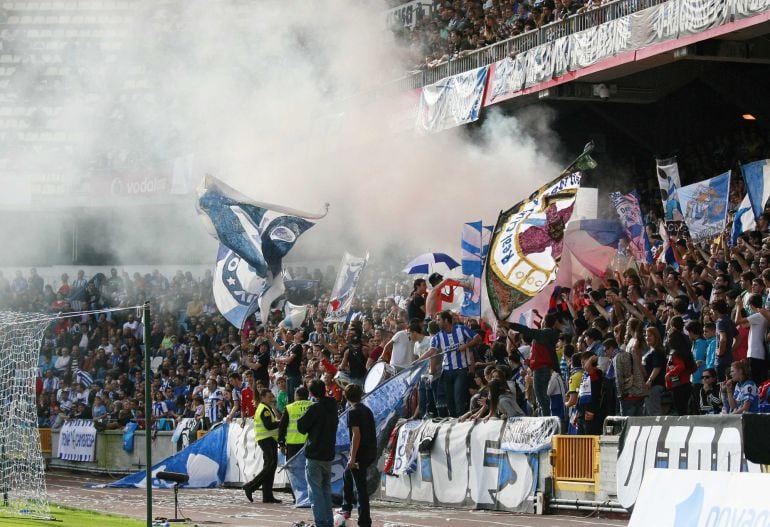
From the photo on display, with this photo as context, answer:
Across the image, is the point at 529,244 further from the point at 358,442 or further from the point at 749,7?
the point at 749,7

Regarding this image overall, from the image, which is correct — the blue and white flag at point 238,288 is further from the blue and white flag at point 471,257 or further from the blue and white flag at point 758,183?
Answer: the blue and white flag at point 758,183

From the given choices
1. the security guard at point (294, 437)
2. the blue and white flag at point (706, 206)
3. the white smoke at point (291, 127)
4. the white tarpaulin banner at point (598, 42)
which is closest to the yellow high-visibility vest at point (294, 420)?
the security guard at point (294, 437)

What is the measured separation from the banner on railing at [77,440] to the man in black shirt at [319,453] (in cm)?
1459

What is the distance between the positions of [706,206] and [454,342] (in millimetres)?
3773

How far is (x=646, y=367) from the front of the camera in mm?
13172

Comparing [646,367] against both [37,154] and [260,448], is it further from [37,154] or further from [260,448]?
[37,154]

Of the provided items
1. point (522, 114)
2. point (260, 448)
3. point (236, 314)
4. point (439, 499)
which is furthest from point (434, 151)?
point (439, 499)

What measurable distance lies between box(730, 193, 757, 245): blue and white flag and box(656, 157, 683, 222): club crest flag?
3.93 ft

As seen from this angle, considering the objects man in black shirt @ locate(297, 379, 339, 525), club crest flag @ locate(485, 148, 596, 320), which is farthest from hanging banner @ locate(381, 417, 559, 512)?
man in black shirt @ locate(297, 379, 339, 525)

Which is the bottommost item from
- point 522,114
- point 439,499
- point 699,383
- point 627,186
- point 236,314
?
point 439,499

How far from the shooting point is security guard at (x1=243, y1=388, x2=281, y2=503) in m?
17.2

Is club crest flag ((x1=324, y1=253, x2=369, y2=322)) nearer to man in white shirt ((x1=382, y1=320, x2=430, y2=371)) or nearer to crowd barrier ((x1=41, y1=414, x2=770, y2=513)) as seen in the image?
crowd barrier ((x1=41, y1=414, x2=770, y2=513))

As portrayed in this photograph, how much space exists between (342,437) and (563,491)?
2.46 m

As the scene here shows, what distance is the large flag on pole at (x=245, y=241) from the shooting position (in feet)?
69.4
